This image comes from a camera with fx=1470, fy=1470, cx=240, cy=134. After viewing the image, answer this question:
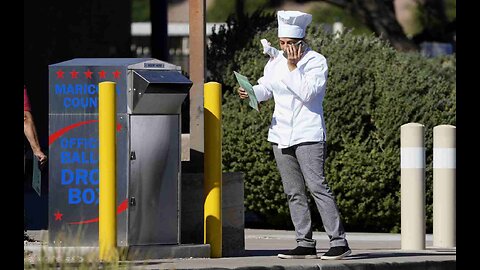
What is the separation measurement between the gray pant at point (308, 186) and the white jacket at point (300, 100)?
0.29 ft

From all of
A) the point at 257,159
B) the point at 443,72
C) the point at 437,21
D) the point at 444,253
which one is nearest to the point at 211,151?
the point at 444,253

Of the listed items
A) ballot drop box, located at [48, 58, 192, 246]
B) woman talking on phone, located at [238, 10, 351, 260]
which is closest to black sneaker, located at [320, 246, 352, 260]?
woman talking on phone, located at [238, 10, 351, 260]

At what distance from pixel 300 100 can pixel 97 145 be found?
1519 mm

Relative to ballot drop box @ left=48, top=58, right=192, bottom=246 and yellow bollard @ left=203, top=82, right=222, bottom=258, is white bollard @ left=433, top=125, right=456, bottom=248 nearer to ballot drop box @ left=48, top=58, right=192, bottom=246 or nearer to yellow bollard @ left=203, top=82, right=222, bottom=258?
yellow bollard @ left=203, top=82, right=222, bottom=258

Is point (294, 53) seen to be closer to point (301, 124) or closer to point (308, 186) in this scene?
point (301, 124)

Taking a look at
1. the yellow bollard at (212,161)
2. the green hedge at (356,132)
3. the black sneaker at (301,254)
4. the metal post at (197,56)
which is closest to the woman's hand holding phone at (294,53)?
the yellow bollard at (212,161)

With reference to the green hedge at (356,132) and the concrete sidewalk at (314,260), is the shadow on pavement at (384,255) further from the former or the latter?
the green hedge at (356,132)

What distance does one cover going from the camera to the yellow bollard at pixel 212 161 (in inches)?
425

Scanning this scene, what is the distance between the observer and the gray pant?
35.2 ft

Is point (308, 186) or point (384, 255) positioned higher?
point (308, 186)

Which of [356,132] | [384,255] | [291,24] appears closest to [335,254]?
[384,255]

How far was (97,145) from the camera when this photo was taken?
10.5m

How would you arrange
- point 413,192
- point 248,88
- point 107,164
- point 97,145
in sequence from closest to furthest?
1. point 107,164
2. point 97,145
3. point 248,88
4. point 413,192

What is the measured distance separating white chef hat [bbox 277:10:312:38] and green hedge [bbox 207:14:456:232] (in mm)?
4267
